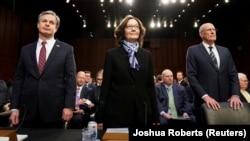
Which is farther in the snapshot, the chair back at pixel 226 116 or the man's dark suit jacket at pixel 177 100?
the man's dark suit jacket at pixel 177 100

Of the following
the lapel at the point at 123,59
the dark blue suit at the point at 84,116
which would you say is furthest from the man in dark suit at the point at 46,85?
the dark blue suit at the point at 84,116

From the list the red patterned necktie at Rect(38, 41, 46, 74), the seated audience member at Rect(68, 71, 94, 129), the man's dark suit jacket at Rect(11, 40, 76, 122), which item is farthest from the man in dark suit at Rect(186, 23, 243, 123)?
the seated audience member at Rect(68, 71, 94, 129)

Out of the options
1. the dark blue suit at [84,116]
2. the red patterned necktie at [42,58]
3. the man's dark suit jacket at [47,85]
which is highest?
the red patterned necktie at [42,58]

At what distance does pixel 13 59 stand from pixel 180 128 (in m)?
8.71

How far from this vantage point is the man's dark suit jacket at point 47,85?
1658mm

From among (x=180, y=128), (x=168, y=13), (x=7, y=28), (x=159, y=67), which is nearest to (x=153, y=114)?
(x=180, y=128)

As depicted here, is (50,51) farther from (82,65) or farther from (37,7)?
(82,65)

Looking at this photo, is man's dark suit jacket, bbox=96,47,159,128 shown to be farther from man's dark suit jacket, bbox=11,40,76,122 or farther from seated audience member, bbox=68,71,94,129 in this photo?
seated audience member, bbox=68,71,94,129

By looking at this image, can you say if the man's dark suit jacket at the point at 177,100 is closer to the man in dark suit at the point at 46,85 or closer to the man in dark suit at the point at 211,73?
the man in dark suit at the point at 211,73

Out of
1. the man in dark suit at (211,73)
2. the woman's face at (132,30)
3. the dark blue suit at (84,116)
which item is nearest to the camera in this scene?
the woman's face at (132,30)

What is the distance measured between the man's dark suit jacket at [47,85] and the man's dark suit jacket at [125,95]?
25cm

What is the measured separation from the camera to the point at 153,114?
1724 millimetres

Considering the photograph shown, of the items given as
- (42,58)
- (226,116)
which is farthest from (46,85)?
(226,116)

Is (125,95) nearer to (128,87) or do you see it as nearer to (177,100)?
(128,87)
